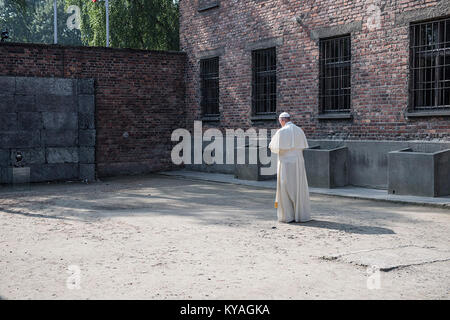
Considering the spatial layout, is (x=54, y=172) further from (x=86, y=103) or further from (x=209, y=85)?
(x=209, y=85)

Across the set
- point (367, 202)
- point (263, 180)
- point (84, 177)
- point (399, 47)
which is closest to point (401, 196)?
point (367, 202)

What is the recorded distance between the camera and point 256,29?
17.1m

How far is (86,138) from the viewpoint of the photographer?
17.6 m

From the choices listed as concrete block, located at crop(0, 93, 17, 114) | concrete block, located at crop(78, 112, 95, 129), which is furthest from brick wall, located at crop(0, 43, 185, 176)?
concrete block, located at crop(0, 93, 17, 114)

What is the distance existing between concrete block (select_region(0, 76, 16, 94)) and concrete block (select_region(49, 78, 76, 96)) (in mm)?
1065

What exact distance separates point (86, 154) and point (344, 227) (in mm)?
10929

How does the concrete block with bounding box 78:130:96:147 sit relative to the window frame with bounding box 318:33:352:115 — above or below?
below

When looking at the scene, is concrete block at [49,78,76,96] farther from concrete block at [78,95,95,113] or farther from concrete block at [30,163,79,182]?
concrete block at [30,163,79,182]

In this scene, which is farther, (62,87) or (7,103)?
(62,87)

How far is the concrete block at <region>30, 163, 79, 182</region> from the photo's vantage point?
16.9m

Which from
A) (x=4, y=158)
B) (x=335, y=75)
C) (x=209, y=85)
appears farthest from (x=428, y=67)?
(x=4, y=158)

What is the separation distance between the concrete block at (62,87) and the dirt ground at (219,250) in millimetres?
5650

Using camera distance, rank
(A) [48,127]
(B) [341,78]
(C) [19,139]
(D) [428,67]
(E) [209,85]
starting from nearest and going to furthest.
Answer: (D) [428,67] < (B) [341,78] < (C) [19,139] < (A) [48,127] < (E) [209,85]

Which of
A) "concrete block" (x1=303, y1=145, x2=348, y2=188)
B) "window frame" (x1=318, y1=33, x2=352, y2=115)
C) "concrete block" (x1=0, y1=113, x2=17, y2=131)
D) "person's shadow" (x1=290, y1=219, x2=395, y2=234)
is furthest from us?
"concrete block" (x1=0, y1=113, x2=17, y2=131)
